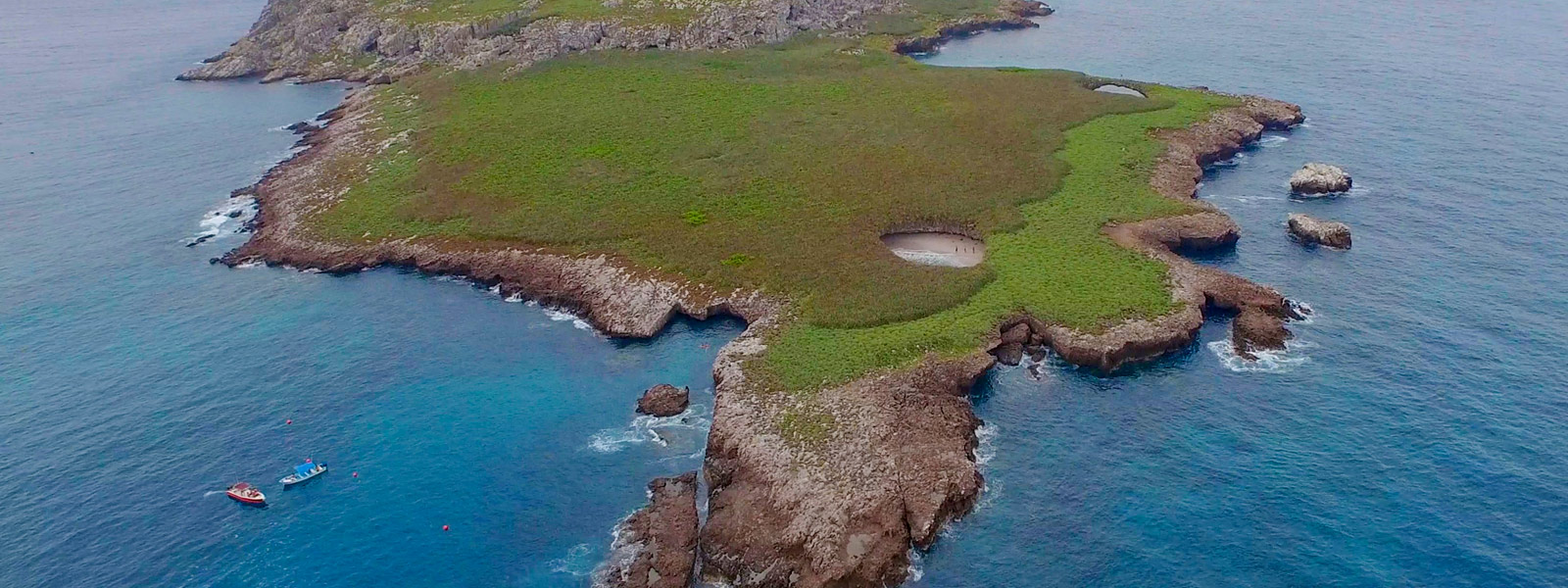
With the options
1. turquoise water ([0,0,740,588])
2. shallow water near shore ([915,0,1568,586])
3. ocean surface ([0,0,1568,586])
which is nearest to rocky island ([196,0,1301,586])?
ocean surface ([0,0,1568,586])

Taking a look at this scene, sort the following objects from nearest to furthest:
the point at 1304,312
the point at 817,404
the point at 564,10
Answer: the point at 817,404, the point at 1304,312, the point at 564,10

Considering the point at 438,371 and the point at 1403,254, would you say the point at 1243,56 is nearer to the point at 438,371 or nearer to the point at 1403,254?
the point at 1403,254

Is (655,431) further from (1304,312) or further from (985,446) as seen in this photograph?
(1304,312)

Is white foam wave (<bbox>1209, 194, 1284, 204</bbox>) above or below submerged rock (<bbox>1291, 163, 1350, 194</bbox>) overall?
below

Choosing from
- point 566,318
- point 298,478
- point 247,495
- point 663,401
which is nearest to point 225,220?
point 566,318

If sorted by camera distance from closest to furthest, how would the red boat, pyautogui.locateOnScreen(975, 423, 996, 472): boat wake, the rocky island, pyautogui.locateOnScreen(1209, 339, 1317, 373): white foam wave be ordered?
1. the rocky island
2. the red boat
3. pyautogui.locateOnScreen(975, 423, 996, 472): boat wake
4. pyautogui.locateOnScreen(1209, 339, 1317, 373): white foam wave

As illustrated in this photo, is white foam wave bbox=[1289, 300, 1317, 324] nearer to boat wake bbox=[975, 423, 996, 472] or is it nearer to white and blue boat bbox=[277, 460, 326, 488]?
boat wake bbox=[975, 423, 996, 472]

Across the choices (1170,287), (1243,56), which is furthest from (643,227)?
(1243,56)
